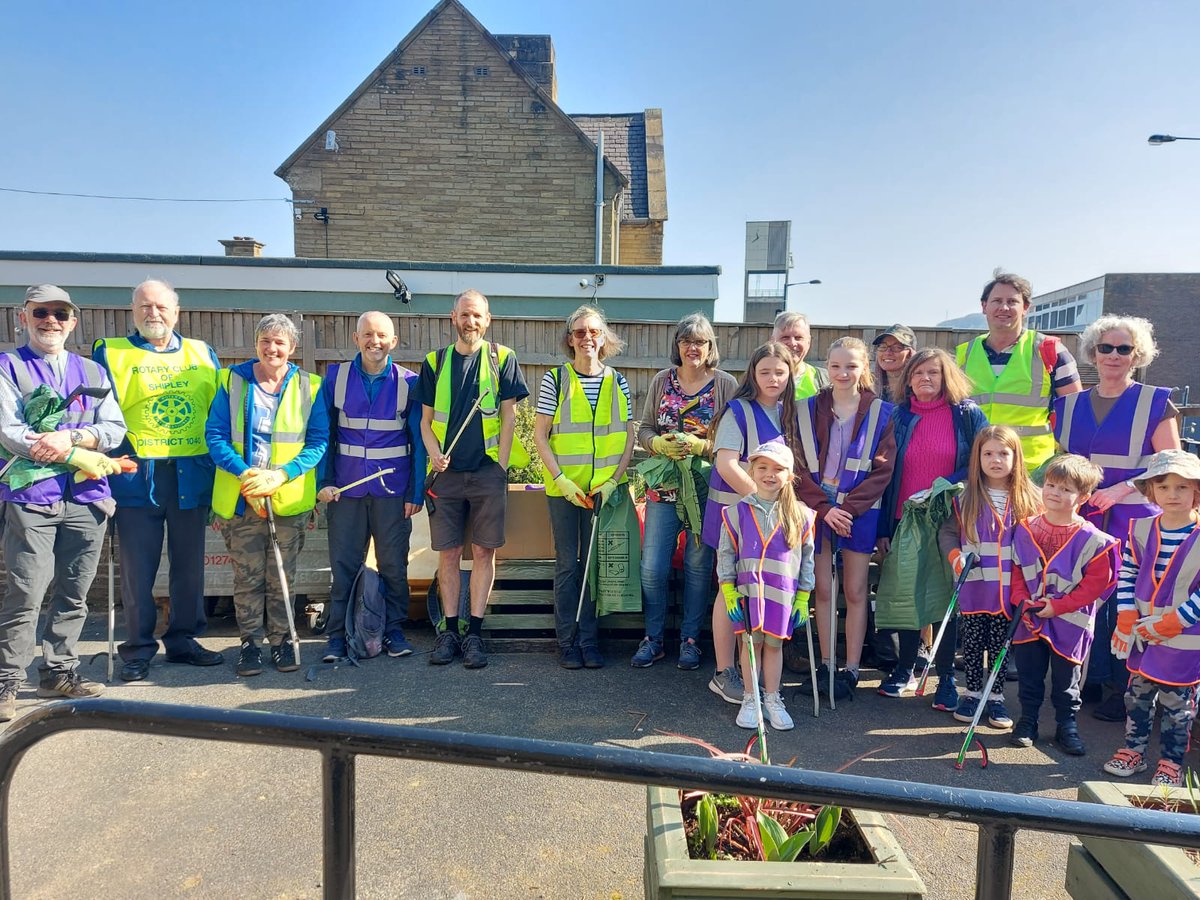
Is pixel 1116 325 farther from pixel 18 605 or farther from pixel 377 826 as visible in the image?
A: pixel 18 605

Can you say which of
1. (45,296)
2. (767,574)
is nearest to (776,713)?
(767,574)

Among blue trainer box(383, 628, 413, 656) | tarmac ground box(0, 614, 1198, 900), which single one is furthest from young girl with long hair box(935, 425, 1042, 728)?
blue trainer box(383, 628, 413, 656)

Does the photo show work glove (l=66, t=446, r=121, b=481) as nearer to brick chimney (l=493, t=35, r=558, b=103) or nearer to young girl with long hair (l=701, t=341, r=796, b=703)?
young girl with long hair (l=701, t=341, r=796, b=703)

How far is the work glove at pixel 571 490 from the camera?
447 cm

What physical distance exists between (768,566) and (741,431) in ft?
2.50

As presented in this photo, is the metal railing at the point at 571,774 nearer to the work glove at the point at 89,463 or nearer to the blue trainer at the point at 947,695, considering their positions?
the work glove at the point at 89,463

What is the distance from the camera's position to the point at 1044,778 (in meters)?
3.40

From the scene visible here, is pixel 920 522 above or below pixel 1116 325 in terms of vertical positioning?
below

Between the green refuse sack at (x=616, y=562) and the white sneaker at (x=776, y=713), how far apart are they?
1059 mm

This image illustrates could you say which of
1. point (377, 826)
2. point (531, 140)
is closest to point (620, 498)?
point (377, 826)

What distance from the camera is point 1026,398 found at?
438cm

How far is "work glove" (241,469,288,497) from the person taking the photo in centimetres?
429

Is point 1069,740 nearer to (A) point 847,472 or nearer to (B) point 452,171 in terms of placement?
(A) point 847,472

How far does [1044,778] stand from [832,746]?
0.93 metres
